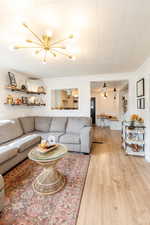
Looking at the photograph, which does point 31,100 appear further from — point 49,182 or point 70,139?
point 49,182

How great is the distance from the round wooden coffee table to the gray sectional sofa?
0.68m

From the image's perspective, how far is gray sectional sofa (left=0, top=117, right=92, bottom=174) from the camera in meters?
2.20

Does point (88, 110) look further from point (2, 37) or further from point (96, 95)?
point (96, 95)

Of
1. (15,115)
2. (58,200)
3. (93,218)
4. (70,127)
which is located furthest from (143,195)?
(15,115)

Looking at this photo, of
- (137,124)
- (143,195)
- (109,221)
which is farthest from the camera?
(137,124)

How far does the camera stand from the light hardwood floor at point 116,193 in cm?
129

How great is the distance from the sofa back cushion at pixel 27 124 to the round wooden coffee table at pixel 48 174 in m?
1.86

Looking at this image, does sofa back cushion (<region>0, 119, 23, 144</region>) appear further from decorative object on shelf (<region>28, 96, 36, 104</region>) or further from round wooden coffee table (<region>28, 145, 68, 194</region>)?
round wooden coffee table (<region>28, 145, 68, 194</region>)

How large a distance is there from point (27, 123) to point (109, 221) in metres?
3.21

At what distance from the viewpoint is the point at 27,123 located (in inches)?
144

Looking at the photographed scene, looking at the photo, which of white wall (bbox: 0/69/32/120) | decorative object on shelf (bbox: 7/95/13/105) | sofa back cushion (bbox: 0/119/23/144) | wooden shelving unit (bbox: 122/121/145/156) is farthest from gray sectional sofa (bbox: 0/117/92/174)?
wooden shelving unit (bbox: 122/121/145/156)

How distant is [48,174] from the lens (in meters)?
1.83

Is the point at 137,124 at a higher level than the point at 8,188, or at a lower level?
higher

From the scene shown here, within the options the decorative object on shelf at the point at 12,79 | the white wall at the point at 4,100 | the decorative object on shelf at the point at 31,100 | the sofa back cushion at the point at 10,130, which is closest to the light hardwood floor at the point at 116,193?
the sofa back cushion at the point at 10,130
